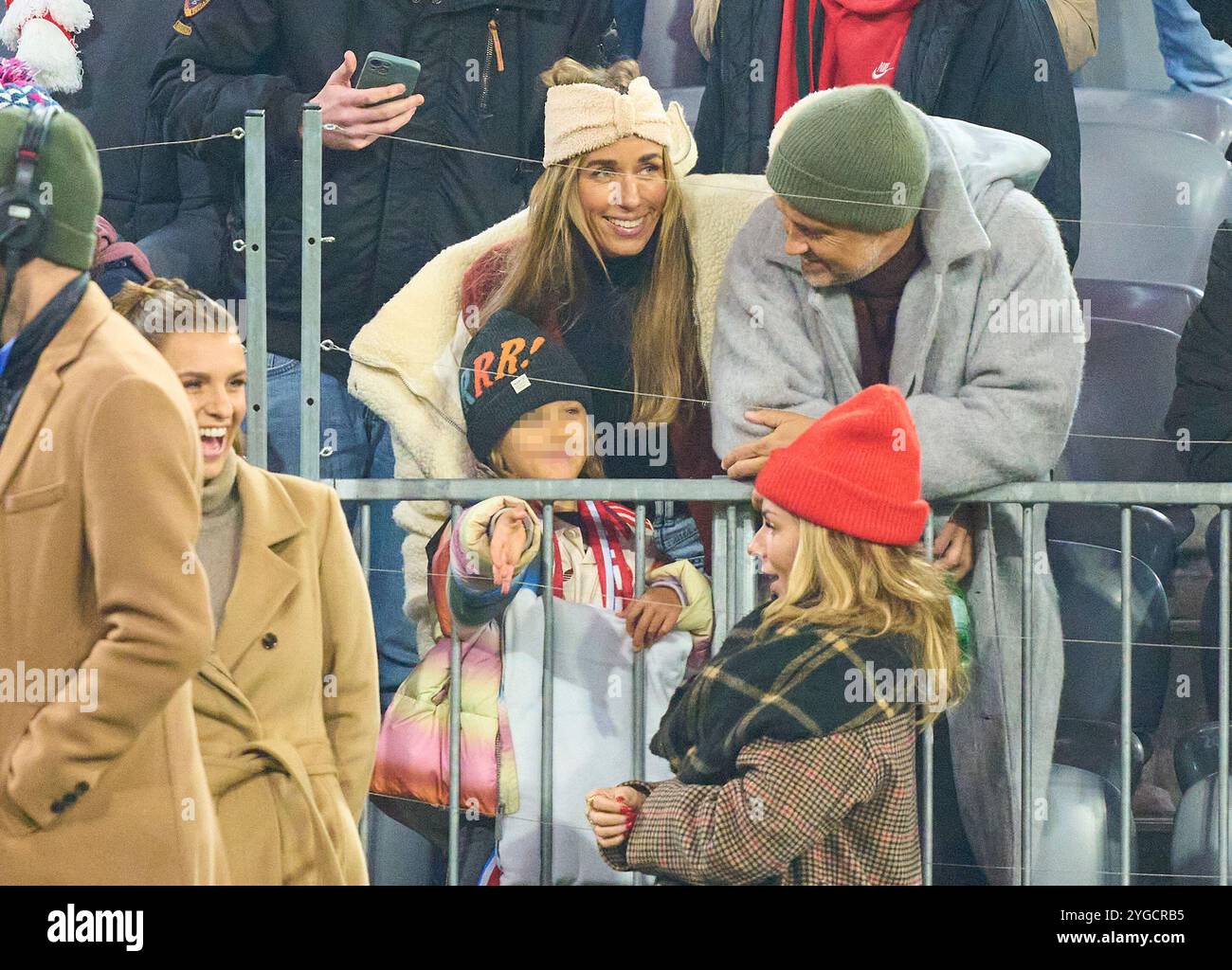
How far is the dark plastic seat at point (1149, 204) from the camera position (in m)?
4.86

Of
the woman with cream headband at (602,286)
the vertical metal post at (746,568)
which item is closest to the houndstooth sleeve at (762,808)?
the vertical metal post at (746,568)

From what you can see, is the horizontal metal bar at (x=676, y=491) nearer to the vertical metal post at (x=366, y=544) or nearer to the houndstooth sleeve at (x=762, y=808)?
the vertical metal post at (x=366, y=544)

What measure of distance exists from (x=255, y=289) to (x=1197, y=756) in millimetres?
2252

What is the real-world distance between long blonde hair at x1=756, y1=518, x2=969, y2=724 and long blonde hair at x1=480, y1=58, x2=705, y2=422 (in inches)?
19.2

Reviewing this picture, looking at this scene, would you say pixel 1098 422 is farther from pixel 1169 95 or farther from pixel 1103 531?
pixel 1169 95

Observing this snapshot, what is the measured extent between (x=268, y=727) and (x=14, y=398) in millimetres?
823

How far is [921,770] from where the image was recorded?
4.48 m

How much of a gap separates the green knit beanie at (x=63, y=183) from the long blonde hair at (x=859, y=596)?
5.16ft

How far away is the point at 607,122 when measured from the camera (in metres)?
Result: 4.64

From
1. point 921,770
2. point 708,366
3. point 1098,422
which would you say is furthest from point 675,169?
point 921,770

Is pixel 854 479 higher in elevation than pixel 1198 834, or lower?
higher

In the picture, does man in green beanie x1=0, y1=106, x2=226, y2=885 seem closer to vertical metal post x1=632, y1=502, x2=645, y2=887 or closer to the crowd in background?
the crowd in background

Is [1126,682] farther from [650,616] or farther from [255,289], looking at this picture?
[255,289]

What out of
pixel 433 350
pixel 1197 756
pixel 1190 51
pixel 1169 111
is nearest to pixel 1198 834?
pixel 1197 756
